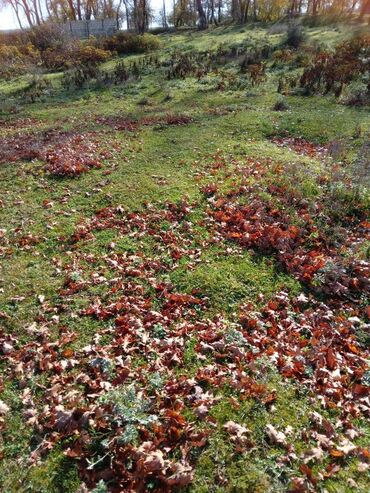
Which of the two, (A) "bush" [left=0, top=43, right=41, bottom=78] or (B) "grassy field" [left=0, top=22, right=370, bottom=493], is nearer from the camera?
(B) "grassy field" [left=0, top=22, right=370, bottom=493]

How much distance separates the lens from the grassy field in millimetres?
3635

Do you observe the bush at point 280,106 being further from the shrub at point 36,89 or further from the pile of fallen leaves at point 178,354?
the shrub at point 36,89

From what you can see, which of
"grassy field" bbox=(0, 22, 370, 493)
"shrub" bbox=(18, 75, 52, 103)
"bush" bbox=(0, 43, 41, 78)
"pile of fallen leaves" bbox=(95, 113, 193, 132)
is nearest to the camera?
"grassy field" bbox=(0, 22, 370, 493)

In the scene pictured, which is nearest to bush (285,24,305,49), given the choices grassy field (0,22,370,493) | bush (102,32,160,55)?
bush (102,32,160,55)

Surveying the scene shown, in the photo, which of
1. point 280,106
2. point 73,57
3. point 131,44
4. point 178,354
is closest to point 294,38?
point 131,44

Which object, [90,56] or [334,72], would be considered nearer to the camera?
[334,72]

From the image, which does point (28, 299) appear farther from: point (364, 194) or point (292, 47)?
point (292, 47)

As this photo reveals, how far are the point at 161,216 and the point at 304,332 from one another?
3.80 meters

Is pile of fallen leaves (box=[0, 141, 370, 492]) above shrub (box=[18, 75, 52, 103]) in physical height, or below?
above

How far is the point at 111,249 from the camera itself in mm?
6793

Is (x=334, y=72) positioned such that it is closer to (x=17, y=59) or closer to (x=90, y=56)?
(x=90, y=56)

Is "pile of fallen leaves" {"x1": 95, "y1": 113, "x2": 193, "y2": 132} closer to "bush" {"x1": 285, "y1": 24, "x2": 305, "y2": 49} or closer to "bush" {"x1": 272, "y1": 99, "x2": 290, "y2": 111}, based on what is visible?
"bush" {"x1": 272, "y1": 99, "x2": 290, "y2": 111}

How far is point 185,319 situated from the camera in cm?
539

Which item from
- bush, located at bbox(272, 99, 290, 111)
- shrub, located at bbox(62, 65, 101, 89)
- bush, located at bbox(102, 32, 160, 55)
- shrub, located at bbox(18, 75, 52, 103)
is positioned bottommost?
shrub, located at bbox(18, 75, 52, 103)
